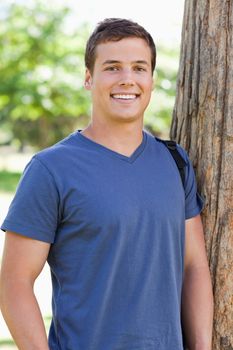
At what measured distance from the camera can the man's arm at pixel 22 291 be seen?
263 cm

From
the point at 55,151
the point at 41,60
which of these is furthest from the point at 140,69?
the point at 41,60

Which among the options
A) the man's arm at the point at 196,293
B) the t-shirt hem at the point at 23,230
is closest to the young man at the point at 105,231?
the t-shirt hem at the point at 23,230

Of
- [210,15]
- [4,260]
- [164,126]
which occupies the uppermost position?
[210,15]

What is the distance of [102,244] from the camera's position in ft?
8.72

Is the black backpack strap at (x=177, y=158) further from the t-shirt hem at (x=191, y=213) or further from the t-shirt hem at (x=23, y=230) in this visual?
the t-shirt hem at (x=23, y=230)

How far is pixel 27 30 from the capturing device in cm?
3002

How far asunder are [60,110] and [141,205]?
28.5m

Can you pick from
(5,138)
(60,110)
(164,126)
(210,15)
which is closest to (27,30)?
(60,110)

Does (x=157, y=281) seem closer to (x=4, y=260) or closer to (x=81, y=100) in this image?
(x=4, y=260)

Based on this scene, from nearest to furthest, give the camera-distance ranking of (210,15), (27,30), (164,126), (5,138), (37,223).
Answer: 1. (37,223)
2. (210,15)
3. (27,30)
4. (164,126)
5. (5,138)

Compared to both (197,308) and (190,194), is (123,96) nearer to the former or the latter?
(190,194)

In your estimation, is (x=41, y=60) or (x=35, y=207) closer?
(x=35, y=207)

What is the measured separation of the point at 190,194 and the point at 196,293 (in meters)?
0.41

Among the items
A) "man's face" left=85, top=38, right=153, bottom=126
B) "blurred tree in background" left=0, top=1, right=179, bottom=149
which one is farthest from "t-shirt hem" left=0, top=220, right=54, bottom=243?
"blurred tree in background" left=0, top=1, right=179, bottom=149
